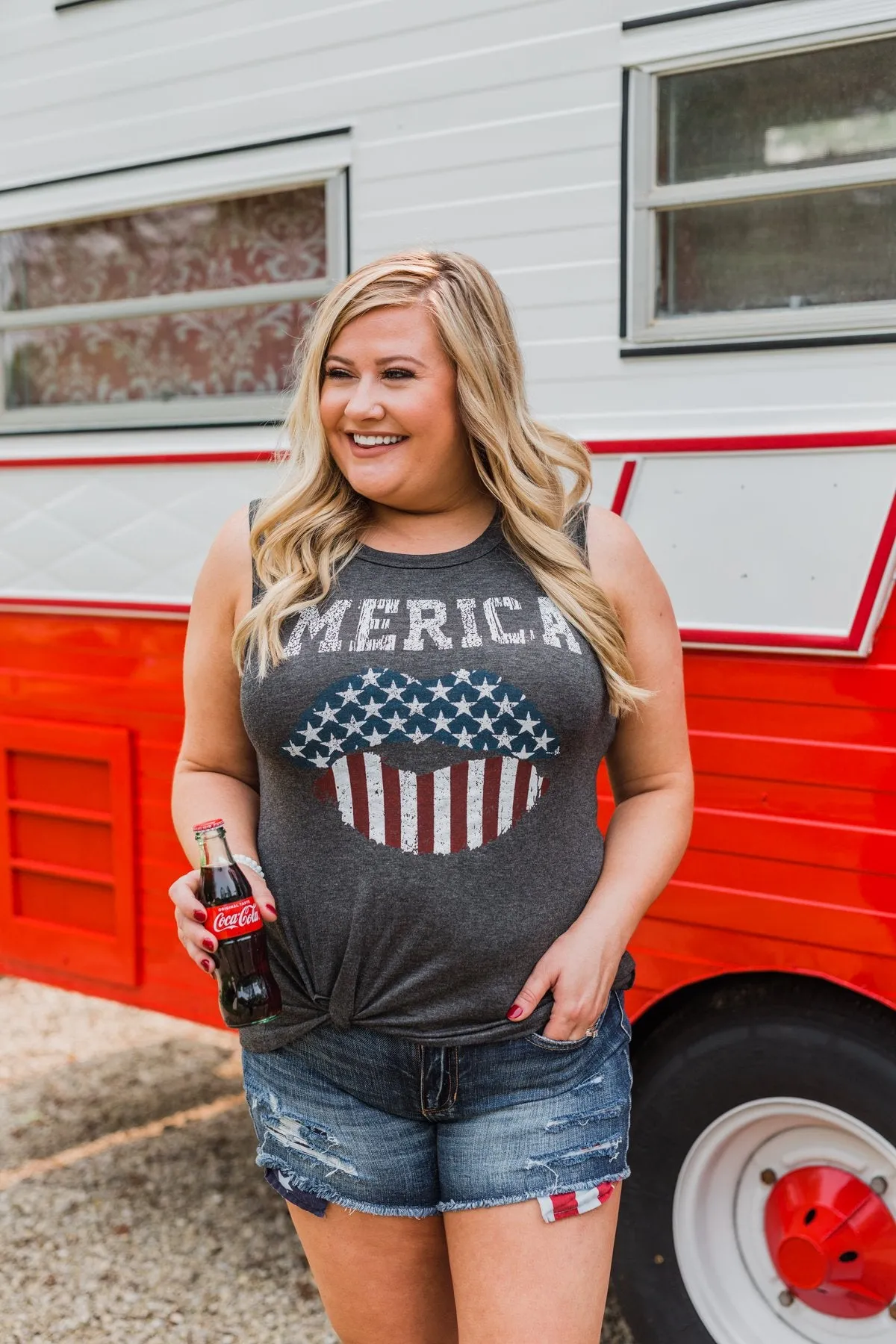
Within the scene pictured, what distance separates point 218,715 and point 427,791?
0.42m

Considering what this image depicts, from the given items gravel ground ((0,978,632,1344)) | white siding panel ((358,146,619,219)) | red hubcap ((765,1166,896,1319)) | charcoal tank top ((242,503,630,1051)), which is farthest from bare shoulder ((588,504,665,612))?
gravel ground ((0,978,632,1344))

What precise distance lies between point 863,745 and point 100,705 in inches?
78.3

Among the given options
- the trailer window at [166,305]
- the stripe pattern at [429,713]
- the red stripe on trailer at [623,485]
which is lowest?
the stripe pattern at [429,713]

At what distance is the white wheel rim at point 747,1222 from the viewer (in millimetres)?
2512

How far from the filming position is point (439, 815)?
1.74m

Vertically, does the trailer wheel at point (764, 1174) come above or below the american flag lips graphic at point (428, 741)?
below

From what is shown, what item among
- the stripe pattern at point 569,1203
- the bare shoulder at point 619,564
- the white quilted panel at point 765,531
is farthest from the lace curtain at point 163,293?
the stripe pattern at point 569,1203

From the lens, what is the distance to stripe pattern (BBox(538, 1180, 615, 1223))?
1.74 meters

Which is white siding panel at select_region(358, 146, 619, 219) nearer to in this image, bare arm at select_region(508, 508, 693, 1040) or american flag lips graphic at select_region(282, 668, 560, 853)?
bare arm at select_region(508, 508, 693, 1040)

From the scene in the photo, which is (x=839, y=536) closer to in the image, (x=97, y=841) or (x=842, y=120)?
(x=842, y=120)

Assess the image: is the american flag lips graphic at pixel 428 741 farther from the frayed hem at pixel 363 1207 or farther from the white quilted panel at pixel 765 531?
the white quilted panel at pixel 765 531

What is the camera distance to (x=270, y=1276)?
133 inches

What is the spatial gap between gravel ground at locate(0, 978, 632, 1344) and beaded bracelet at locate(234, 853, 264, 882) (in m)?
1.84

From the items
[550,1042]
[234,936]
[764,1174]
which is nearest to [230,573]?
[234,936]
